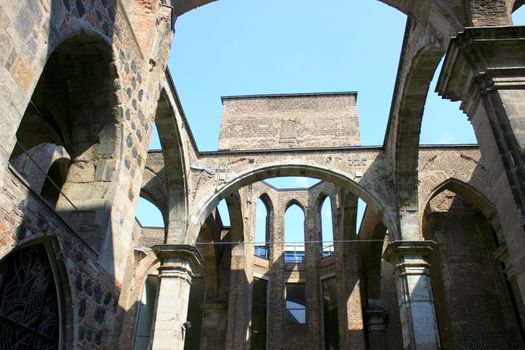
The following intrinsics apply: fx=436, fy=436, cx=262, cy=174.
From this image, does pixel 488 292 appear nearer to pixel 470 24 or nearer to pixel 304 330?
pixel 304 330

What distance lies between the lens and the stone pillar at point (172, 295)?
10.1 m

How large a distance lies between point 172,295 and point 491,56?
8.42 metres

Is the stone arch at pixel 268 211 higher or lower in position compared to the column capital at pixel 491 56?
higher

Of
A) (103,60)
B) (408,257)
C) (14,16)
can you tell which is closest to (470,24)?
(103,60)

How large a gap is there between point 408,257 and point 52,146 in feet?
31.0

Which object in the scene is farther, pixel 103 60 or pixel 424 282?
pixel 424 282

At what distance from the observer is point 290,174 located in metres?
12.7

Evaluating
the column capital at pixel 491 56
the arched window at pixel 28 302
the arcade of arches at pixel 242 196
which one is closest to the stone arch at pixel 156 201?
the arcade of arches at pixel 242 196

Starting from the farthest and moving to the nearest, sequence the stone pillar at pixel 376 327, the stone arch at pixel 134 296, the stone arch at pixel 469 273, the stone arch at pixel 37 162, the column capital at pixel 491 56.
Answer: the stone arch at pixel 134 296
the stone pillar at pixel 376 327
the stone arch at pixel 469 273
the stone arch at pixel 37 162
the column capital at pixel 491 56

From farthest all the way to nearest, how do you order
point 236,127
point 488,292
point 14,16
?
point 236,127 < point 488,292 < point 14,16

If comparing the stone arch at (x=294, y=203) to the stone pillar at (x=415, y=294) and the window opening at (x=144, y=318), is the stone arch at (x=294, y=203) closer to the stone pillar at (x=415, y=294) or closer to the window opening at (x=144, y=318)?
the window opening at (x=144, y=318)

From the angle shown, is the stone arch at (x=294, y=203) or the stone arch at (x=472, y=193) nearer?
the stone arch at (x=472, y=193)

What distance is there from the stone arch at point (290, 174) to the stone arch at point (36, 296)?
6.52 metres

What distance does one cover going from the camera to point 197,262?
37.6 ft
